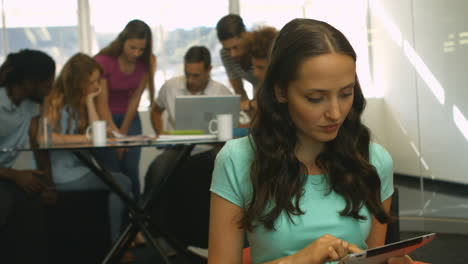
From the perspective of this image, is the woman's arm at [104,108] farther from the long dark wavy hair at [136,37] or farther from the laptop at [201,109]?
the laptop at [201,109]

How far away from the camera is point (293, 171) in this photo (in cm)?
114

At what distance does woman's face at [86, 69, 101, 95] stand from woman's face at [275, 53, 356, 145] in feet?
7.39

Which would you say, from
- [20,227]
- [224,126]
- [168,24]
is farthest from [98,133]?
[168,24]

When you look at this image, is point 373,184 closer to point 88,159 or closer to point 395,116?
point 88,159

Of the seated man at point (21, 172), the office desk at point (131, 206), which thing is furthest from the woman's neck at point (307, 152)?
the seated man at point (21, 172)

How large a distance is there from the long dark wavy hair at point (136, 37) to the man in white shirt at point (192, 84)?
137 millimetres

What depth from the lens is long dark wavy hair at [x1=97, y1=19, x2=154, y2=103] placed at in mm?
3455

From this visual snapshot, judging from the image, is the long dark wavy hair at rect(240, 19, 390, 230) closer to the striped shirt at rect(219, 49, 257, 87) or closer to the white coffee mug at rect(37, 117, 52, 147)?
the white coffee mug at rect(37, 117, 52, 147)

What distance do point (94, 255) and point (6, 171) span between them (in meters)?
0.68

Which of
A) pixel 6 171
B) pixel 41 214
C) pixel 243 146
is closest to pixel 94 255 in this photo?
pixel 41 214

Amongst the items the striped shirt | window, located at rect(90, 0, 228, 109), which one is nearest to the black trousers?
the striped shirt

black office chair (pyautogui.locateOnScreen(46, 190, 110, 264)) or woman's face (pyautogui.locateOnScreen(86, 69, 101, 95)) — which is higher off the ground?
woman's face (pyautogui.locateOnScreen(86, 69, 101, 95))

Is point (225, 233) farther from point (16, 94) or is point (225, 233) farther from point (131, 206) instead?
point (16, 94)

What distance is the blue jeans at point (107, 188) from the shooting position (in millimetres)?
2941
